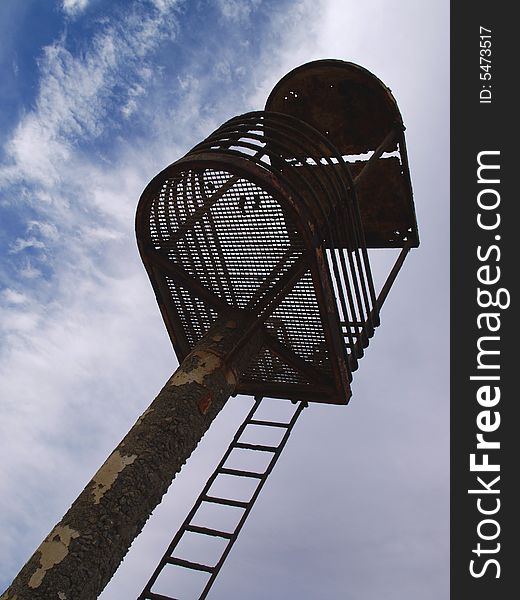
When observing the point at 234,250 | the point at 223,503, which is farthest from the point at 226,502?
the point at 234,250

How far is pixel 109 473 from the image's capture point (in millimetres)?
4570

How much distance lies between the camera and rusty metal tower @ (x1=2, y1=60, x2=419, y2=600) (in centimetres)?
444

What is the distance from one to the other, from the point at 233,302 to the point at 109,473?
2.33 m

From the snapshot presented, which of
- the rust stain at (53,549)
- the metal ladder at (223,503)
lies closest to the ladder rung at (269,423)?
the metal ladder at (223,503)

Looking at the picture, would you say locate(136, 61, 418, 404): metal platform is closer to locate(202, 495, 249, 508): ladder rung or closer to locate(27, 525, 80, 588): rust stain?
locate(202, 495, 249, 508): ladder rung

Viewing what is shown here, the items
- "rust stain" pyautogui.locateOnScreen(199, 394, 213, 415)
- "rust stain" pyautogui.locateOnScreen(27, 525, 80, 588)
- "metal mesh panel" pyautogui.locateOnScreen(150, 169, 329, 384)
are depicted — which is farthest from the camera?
"metal mesh panel" pyautogui.locateOnScreen(150, 169, 329, 384)

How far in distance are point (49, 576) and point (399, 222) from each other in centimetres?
618

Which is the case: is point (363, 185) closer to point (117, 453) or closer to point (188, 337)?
point (188, 337)

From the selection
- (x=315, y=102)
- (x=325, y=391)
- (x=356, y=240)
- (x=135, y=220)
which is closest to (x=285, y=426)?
(x=325, y=391)

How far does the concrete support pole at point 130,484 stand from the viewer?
4020 millimetres

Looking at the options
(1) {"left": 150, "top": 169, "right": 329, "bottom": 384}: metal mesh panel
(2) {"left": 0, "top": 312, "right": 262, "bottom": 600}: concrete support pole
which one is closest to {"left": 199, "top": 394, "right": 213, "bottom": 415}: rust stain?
(2) {"left": 0, "top": 312, "right": 262, "bottom": 600}: concrete support pole

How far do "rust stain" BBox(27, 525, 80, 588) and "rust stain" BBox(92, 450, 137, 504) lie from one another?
11.3 inches

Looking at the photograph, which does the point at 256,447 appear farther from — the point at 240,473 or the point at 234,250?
the point at 234,250

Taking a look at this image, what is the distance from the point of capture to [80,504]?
4.39 m
